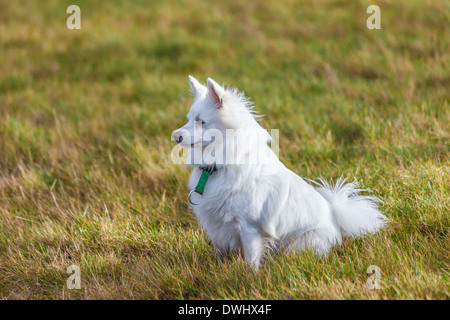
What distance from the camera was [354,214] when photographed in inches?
133

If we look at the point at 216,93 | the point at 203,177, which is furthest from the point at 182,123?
the point at 216,93

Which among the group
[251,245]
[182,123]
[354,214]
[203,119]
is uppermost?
[182,123]

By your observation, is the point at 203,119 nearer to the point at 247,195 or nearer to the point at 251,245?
the point at 247,195

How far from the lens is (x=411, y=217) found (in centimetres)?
344

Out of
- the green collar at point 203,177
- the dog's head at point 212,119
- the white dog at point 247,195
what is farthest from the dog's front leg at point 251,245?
the dog's head at point 212,119

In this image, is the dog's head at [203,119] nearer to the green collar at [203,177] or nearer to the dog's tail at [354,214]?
the green collar at [203,177]

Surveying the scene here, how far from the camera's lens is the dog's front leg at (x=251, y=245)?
10.4ft

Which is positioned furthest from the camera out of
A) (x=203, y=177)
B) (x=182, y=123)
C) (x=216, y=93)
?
(x=182, y=123)

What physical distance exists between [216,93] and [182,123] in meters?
2.78

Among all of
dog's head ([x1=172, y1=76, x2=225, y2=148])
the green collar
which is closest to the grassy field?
the green collar

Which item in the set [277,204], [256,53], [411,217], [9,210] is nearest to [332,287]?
[277,204]

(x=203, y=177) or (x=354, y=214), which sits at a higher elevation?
(x=203, y=177)
